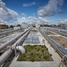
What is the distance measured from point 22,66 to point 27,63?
26.7 inches

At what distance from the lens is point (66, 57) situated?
7.75 meters

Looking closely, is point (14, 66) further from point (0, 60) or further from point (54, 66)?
point (54, 66)

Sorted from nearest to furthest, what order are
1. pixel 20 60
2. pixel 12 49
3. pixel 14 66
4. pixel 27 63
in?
pixel 14 66
pixel 27 63
pixel 20 60
pixel 12 49

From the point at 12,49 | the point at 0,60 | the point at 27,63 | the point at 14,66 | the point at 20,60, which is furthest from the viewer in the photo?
the point at 12,49

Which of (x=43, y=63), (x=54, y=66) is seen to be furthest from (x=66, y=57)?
(x=43, y=63)

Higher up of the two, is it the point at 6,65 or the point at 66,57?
the point at 66,57

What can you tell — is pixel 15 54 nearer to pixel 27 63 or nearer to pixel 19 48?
pixel 19 48

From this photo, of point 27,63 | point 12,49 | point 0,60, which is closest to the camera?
point 0,60

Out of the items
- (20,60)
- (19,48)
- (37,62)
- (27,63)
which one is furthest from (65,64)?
(19,48)

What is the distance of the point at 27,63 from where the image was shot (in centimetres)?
820

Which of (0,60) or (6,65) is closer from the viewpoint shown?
(0,60)

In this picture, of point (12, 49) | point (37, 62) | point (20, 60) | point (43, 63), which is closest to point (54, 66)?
point (43, 63)

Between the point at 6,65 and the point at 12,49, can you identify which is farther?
the point at 12,49

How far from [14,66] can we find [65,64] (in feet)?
13.8
